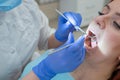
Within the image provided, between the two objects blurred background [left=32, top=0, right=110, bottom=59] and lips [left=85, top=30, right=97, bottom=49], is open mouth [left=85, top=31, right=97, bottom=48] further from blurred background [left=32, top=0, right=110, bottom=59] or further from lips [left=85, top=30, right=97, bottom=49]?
blurred background [left=32, top=0, right=110, bottom=59]

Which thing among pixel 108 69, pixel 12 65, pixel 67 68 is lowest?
pixel 12 65

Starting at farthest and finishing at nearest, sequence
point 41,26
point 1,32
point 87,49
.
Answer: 1. point 41,26
2. point 1,32
3. point 87,49

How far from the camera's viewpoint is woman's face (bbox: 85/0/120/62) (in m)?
1.07

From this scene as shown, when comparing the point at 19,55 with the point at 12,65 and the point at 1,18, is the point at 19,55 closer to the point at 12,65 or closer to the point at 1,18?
the point at 12,65

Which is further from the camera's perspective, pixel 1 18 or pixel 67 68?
pixel 1 18

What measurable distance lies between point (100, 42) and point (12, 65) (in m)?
0.51

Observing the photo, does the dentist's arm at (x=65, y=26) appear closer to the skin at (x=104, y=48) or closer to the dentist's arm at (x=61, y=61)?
the skin at (x=104, y=48)

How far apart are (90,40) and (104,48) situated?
0.11m

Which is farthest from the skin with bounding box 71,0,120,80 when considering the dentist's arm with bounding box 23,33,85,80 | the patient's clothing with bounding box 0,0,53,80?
the patient's clothing with bounding box 0,0,53,80

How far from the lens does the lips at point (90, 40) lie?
115 cm

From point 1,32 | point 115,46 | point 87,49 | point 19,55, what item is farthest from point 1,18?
point 115,46

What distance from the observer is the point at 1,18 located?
1.28 metres

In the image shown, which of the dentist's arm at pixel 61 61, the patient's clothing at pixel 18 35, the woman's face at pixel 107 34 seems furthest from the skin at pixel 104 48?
the patient's clothing at pixel 18 35

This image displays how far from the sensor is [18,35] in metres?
1.32
